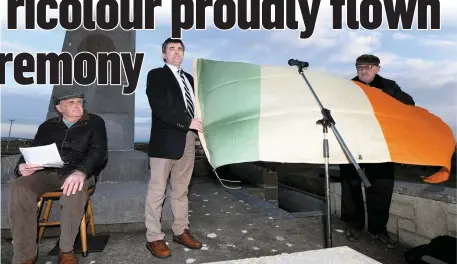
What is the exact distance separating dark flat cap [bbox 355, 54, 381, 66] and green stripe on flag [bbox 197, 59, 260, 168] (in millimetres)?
1661

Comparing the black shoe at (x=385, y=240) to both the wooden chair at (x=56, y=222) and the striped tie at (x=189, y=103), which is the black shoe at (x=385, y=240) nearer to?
the striped tie at (x=189, y=103)

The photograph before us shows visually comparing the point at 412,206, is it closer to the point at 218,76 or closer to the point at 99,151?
the point at 218,76

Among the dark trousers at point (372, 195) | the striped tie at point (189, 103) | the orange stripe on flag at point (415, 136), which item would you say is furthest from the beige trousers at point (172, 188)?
the dark trousers at point (372, 195)

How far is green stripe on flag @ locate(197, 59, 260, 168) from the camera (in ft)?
6.72

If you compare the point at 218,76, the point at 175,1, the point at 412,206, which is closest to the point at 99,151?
the point at 218,76

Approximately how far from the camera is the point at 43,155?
285 cm

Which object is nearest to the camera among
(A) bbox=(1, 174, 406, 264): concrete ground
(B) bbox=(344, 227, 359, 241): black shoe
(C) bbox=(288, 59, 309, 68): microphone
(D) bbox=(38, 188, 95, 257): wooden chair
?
(C) bbox=(288, 59, 309, 68): microphone

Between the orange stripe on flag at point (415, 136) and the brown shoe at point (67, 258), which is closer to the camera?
the orange stripe on flag at point (415, 136)

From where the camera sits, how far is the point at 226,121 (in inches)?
85.2

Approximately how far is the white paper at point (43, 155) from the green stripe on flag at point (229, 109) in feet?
5.09

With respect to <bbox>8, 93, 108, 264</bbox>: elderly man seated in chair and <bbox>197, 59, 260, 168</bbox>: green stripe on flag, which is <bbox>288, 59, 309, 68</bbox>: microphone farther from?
<bbox>8, 93, 108, 264</bbox>: elderly man seated in chair

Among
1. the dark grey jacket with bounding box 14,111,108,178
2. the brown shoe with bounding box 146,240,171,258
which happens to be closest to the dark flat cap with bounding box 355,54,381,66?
the brown shoe with bounding box 146,240,171,258

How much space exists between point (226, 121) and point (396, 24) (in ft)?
11.1

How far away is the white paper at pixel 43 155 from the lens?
282 cm
